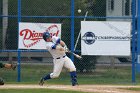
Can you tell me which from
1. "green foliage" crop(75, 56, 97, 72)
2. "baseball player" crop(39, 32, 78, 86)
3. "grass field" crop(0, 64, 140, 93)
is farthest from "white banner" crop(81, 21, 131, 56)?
"baseball player" crop(39, 32, 78, 86)

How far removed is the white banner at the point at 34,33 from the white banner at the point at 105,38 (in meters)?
1.07

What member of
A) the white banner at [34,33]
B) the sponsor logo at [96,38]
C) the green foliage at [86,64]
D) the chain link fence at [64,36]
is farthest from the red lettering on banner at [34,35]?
the green foliage at [86,64]

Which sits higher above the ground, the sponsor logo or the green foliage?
the sponsor logo

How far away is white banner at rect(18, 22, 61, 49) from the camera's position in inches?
798

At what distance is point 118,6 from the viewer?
95.4ft

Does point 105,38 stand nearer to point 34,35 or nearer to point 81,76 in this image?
point 81,76

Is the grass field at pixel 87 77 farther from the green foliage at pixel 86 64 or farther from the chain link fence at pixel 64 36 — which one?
the green foliage at pixel 86 64

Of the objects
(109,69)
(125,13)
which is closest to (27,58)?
A: (109,69)

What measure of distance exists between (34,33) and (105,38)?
2629 mm

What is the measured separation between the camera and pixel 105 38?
20312mm

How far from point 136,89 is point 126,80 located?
11.1 ft

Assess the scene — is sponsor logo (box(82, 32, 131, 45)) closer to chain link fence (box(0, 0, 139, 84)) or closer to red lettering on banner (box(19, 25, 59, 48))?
chain link fence (box(0, 0, 139, 84))

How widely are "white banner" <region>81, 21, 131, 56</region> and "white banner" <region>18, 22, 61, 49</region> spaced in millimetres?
1073

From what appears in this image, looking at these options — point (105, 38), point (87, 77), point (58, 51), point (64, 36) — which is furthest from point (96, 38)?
point (58, 51)
